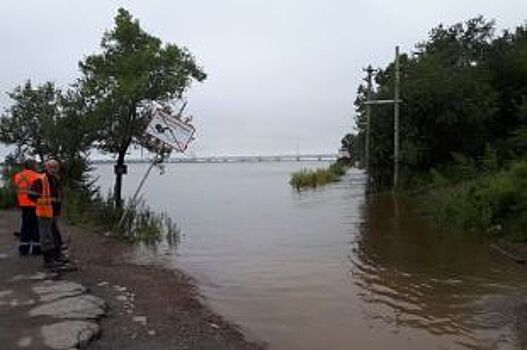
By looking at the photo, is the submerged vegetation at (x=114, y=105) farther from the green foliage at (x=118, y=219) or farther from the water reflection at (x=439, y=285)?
the water reflection at (x=439, y=285)

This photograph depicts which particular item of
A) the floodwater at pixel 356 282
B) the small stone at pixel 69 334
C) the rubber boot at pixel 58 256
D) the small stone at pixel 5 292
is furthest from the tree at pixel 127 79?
the small stone at pixel 69 334

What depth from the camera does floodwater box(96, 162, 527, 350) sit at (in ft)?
29.9

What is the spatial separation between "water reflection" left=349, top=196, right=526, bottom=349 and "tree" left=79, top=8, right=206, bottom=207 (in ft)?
25.1

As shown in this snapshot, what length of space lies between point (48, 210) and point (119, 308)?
285cm

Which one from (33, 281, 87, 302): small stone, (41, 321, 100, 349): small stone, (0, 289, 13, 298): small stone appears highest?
(33, 281, 87, 302): small stone

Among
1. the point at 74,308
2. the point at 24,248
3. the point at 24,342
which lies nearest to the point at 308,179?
the point at 24,248

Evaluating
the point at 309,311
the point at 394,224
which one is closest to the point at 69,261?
the point at 309,311

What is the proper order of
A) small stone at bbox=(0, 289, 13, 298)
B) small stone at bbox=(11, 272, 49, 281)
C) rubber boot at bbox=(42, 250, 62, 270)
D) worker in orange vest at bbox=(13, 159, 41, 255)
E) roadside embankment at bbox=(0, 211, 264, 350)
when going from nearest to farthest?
1. roadside embankment at bbox=(0, 211, 264, 350)
2. small stone at bbox=(0, 289, 13, 298)
3. small stone at bbox=(11, 272, 49, 281)
4. rubber boot at bbox=(42, 250, 62, 270)
5. worker in orange vest at bbox=(13, 159, 41, 255)

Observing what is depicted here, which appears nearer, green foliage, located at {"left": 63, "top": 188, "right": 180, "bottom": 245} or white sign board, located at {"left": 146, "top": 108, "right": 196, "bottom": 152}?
white sign board, located at {"left": 146, "top": 108, "right": 196, "bottom": 152}

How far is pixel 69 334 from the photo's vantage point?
293 inches

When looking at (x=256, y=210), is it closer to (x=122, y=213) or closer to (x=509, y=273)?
(x=122, y=213)

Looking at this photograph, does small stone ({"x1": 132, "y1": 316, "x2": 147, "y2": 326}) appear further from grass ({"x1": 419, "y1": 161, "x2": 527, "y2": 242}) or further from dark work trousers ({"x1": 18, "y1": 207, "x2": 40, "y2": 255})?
grass ({"x1": 419, "y1": 161, "x2": 527, "y2": 242})

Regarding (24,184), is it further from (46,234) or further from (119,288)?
(119,288)

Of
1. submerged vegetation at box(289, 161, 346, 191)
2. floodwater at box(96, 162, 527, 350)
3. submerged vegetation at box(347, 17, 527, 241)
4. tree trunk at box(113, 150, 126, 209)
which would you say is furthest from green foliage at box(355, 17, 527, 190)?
tree trunk at box(113, 150, 126, 209)
